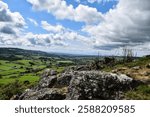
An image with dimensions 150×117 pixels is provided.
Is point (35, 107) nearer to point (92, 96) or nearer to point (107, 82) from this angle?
point (92, 96)

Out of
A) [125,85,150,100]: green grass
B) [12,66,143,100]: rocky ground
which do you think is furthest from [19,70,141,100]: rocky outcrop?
[125,85,150,100]: green grass

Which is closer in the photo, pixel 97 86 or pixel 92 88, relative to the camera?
pixel 92 88

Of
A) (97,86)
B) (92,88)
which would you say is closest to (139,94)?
(97,86)

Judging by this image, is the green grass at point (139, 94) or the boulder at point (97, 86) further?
the boulder at point (97, 86)

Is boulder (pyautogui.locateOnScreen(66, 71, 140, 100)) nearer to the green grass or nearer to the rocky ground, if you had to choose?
the rocky ground

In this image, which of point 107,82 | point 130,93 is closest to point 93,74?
point 107,82

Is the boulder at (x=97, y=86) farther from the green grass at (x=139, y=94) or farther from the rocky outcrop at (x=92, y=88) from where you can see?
the green grass at (x=139, y=94)

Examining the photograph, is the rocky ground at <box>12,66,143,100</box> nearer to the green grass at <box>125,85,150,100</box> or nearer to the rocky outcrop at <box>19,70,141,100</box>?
the rocky outcrop at <box>19,70,141,100</box>

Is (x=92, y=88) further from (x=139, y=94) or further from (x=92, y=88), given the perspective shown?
(x=139, y=94)

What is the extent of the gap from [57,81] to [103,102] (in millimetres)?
13547

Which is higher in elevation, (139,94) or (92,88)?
(92,88)

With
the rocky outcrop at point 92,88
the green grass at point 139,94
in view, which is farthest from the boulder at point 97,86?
the green grass at point 139,94

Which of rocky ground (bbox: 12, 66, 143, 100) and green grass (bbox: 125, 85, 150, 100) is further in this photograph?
rocky ground (bbox: 12, 66, 143, 100)

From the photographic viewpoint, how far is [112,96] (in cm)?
2300
